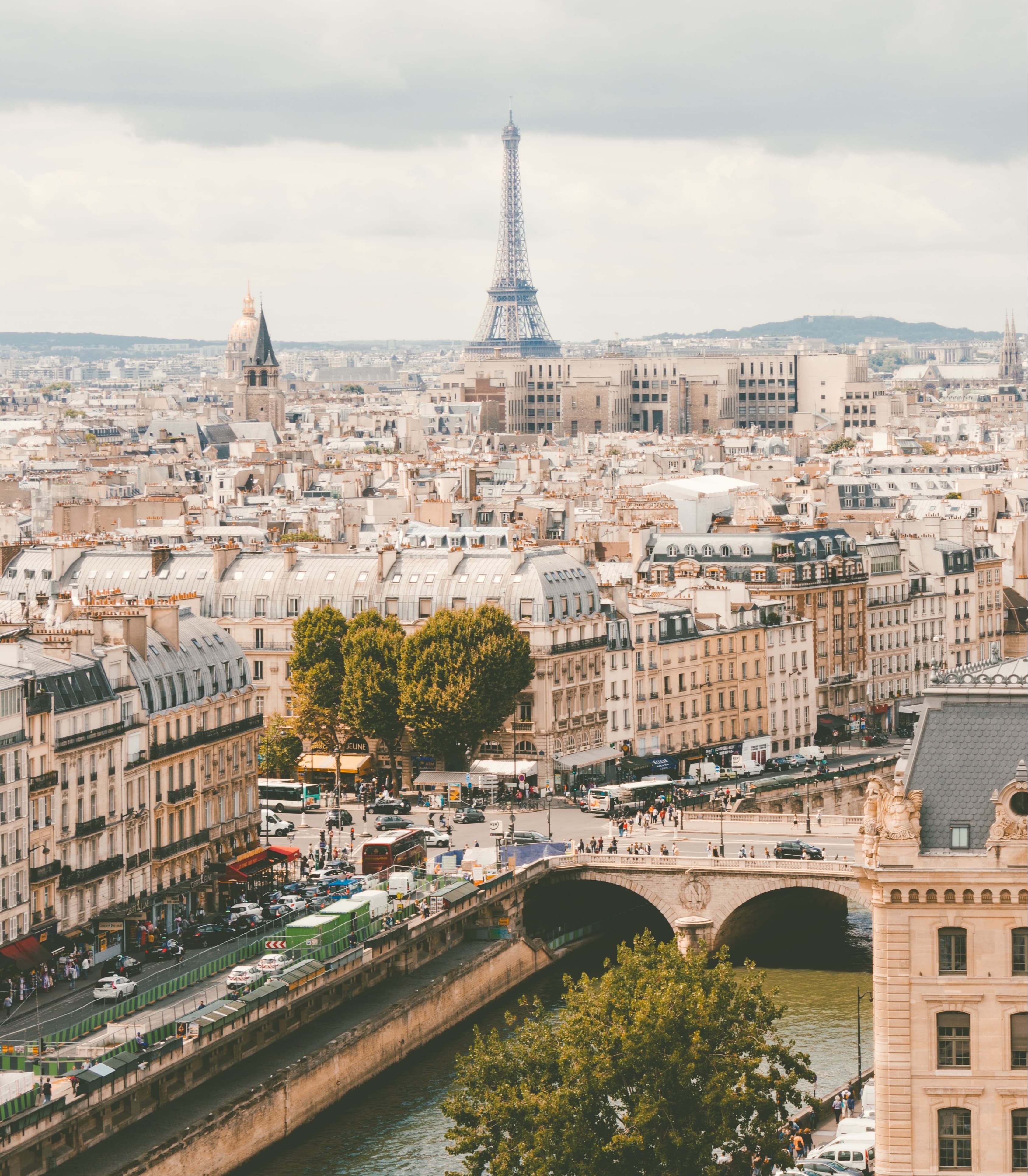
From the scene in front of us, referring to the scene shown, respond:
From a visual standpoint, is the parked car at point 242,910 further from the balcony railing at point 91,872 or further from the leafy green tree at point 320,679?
the leafy green tree at point 320,679

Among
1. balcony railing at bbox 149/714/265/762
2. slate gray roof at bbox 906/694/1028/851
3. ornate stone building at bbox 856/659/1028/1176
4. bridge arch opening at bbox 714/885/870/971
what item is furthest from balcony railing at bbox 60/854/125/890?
slate gray roof at bbox 906/694/1028/851

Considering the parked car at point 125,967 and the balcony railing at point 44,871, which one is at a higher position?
the balcony railing at point 44,871

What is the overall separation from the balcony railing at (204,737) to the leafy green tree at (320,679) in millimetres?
11987

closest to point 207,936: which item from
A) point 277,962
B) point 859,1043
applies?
point 277,962

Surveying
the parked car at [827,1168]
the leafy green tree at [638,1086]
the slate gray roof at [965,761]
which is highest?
the slate gray roof at [965,761]

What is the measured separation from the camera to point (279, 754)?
88562 mm

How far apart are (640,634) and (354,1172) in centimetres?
4621

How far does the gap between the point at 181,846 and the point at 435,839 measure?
458 inches

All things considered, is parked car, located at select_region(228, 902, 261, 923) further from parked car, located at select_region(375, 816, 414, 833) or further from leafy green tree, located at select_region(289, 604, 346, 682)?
leafy green tree, located at select_region(289, 604, 346, 682)

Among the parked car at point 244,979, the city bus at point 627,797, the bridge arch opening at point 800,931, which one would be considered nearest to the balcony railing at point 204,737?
the parked car at point 244,979

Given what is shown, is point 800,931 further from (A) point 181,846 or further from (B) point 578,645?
(B) point 578,645

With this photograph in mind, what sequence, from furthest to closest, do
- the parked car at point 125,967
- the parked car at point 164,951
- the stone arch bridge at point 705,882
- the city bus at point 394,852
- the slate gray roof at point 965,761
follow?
the city bus at point 394,852 → the stone arch bridge at point 705,882 → the parked car at point 164,951 → the parked car at point 125,967 → the slate gray roof at point 965,761

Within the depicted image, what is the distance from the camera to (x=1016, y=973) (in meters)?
38.5

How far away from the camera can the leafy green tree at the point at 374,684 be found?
89562mm
